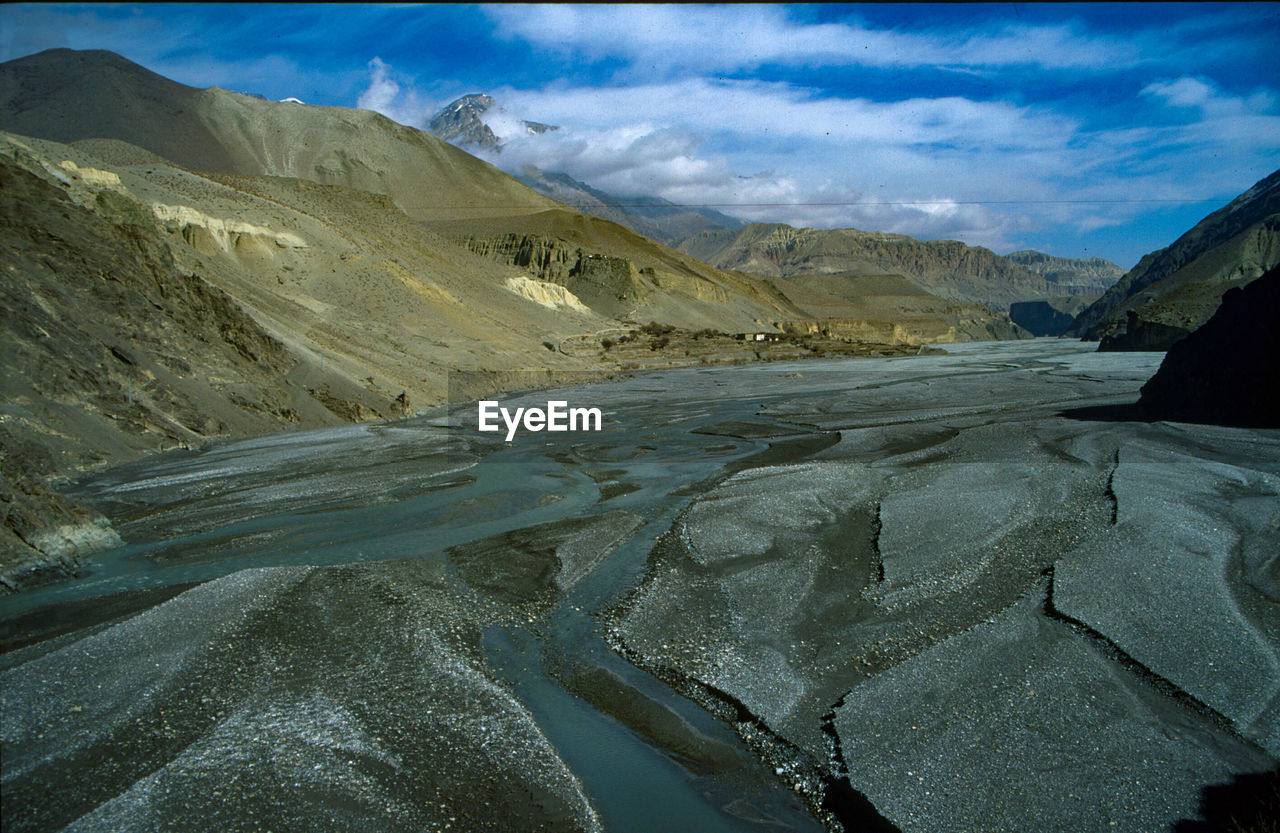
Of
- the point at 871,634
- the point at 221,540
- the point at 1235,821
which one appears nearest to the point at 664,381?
the point at 221,540

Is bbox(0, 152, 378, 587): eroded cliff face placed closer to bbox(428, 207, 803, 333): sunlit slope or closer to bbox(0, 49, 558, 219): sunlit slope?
bbox(428, 207, 803, 333): sunlit slope

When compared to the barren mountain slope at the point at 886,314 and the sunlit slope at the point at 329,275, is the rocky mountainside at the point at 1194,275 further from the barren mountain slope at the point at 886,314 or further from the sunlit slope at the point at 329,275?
the sunlit slope at the point at 329,275

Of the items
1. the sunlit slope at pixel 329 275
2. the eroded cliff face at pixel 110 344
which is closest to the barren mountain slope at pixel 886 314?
the sunlit slope at pixel 329 275

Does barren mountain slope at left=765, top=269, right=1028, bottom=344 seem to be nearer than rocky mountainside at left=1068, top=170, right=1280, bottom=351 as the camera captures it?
No

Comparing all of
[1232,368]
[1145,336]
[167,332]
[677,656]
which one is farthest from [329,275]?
[1145,336]

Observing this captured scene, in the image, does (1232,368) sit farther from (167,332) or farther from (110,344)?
(167,332)

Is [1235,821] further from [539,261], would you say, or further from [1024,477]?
[539,261]

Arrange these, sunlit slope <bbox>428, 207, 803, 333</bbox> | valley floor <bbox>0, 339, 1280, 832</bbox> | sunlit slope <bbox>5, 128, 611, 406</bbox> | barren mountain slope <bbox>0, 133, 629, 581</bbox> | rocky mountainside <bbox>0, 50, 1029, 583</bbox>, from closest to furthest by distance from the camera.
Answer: valley floor <bbox>0, 339, 1280, 832</bbox> → barren mountain slope <bbox>0, 133, 629, 581</bbox> → rocky mountainside <bbox>0, 50, 1029, 583</bbox> → sunlit slope <bbox>5, 128, 611, 406</bbox> → sunlit slope <bbox>428, 207, 803, 333</bbox>

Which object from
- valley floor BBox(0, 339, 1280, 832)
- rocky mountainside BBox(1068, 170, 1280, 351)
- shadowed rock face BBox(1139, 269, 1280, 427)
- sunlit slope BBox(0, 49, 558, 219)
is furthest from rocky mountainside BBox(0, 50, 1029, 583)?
rocky mountainside BBox(1068, 170, 1280, 351)
